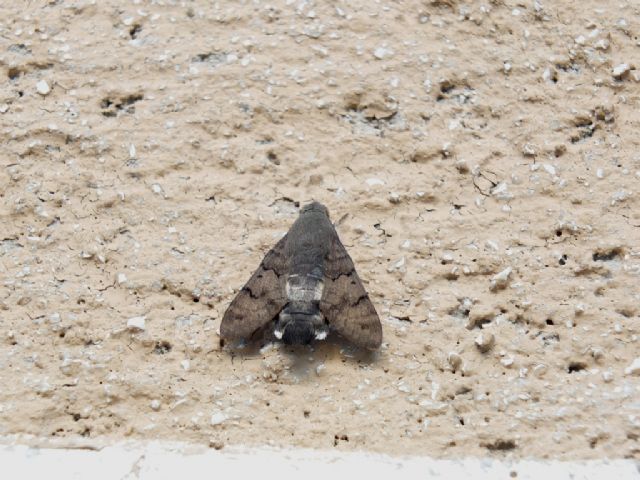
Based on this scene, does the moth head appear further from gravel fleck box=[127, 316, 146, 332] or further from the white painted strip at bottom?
Answer: the white painted strip at bottom

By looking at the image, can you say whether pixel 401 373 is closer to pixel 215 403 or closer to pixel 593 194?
pixel 215 403

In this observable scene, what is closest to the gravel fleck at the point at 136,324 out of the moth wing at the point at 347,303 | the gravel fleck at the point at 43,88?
the moth wing at the point at 347,303

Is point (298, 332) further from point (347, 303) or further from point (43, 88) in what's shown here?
point (43, 88)

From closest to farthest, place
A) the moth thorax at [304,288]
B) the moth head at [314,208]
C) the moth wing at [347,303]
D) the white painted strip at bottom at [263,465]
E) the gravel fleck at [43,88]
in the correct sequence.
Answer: the white painted strip at bottom at [263,465], the moth wing at [347,303], the moth thorax at [304,288], the moth head at [314,208], the gravel fleck at [43,88]

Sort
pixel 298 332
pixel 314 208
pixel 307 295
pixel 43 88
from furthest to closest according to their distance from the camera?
1. pixel 43 88
2. pixel 314 208
3. pixel 307 295
4. pixel 298 332

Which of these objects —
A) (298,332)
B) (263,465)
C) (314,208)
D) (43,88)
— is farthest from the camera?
(43,88)

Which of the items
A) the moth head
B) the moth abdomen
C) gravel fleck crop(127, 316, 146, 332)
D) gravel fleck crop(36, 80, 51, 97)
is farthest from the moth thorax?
gravel fleck crop(36, 80, 51, 97)

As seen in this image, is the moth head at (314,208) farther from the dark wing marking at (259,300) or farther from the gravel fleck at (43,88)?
the gravel fleck at (43,88)

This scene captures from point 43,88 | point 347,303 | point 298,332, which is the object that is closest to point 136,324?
point 298,332
